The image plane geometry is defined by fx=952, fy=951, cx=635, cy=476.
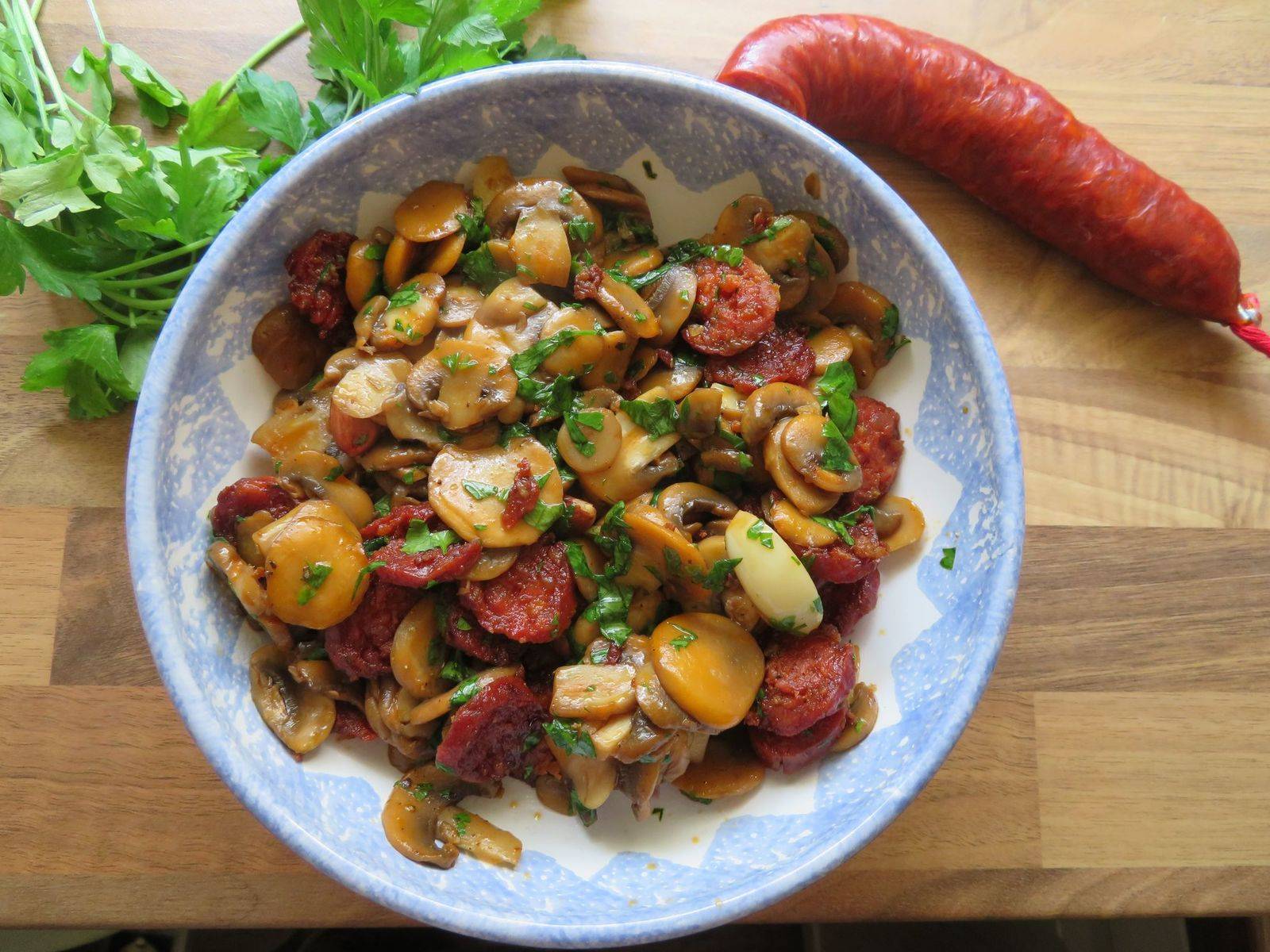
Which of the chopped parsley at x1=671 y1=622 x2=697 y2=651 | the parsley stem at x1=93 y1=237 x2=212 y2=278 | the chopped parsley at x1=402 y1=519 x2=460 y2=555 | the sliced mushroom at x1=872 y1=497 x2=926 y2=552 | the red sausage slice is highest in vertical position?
the parsley stem at x1=93 y1=237 x2=212 y2=278

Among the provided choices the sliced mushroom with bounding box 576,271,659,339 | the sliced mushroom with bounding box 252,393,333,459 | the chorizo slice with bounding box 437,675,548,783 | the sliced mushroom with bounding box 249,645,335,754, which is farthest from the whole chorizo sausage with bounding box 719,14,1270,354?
the sliced mushroom with bounding box 249,645,335,754

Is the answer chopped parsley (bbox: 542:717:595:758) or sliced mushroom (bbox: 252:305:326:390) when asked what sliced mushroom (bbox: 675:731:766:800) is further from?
sliced mushroom (bbox: 252:305:326:390)

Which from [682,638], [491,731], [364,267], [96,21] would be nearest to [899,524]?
[682,638]

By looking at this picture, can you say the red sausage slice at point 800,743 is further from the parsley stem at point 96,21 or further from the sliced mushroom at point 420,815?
the parsley stem at point 96,21

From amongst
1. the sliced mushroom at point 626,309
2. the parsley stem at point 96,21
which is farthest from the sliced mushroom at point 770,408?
the parsley stem at point 96,21

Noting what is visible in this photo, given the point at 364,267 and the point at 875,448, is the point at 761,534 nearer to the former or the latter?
the point at 875,448

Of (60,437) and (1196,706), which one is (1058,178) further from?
(60,437)
